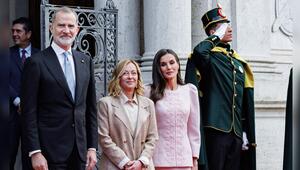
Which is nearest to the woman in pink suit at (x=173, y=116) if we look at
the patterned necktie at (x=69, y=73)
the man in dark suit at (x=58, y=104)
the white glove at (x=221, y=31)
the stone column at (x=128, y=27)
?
the white glove at (x=221, y=31)

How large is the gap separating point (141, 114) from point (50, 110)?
0.87 metres

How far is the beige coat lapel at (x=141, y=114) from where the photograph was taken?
11.6 ft

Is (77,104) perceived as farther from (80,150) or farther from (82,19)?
(82,19)

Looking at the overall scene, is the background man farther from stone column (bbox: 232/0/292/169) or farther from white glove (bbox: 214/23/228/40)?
stone column (bbox: 232/0/292/169)

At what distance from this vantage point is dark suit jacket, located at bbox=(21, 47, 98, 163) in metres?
2.82

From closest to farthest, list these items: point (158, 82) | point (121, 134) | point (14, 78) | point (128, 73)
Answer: point (121, 134) → point (128, 73) → point (158, 82) → point (14, 78)

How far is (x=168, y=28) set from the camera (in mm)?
5605

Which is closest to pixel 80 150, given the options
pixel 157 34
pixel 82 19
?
pixel 82 19

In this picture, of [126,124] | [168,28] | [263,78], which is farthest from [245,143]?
[263,78]

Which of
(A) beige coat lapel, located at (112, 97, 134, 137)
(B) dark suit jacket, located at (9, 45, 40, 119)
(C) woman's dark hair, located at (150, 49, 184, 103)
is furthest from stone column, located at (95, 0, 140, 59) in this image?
(A) beige coat lapel, located at (112, 97, 134, 137)

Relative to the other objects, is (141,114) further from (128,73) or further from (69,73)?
(69,73)

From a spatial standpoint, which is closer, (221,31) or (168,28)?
(221,31)

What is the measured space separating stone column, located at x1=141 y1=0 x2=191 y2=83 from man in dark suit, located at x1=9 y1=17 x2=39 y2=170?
1.59m

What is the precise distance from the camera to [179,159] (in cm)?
379
